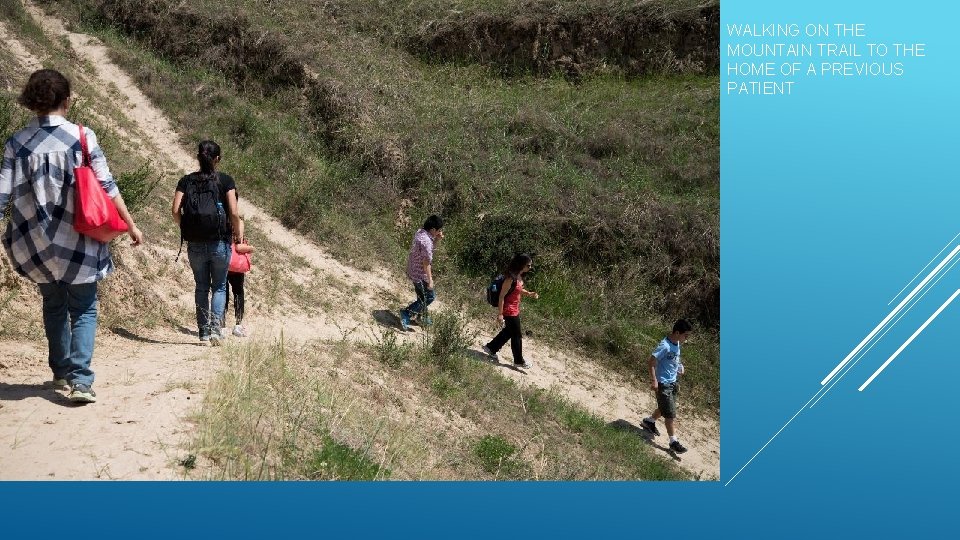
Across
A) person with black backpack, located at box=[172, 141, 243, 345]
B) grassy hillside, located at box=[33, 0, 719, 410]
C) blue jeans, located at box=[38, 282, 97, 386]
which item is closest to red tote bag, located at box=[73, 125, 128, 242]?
blue jeans, located at box=[38, 282, 97, 386]

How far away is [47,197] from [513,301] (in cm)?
640

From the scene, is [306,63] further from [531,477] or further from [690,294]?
[531,477]

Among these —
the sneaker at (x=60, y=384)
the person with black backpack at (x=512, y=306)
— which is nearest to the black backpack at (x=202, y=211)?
the sneaker at (x=60, y=384)

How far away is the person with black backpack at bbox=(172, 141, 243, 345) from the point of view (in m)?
7.09

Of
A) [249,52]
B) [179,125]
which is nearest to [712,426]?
[179,125]

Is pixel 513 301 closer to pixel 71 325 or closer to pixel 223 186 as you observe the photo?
pixel 223 186

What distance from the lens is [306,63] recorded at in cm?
1719

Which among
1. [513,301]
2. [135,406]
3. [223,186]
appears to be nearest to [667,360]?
[513,301]

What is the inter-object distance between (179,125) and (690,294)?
8.82m

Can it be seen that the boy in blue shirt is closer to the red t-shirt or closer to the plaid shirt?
the red t-shirt

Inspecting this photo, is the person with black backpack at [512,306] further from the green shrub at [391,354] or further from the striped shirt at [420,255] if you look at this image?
the green shrub at [391,354]

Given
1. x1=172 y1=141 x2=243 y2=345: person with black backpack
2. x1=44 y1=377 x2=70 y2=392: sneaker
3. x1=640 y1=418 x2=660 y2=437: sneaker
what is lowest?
x1=640 y1=418 x2=660 y2=437: sneaker

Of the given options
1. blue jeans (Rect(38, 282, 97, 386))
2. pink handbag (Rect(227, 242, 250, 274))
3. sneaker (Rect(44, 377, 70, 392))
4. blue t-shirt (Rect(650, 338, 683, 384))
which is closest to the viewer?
blue jeans (Rect(38, 282, 97, 386))

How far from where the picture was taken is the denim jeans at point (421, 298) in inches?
441
